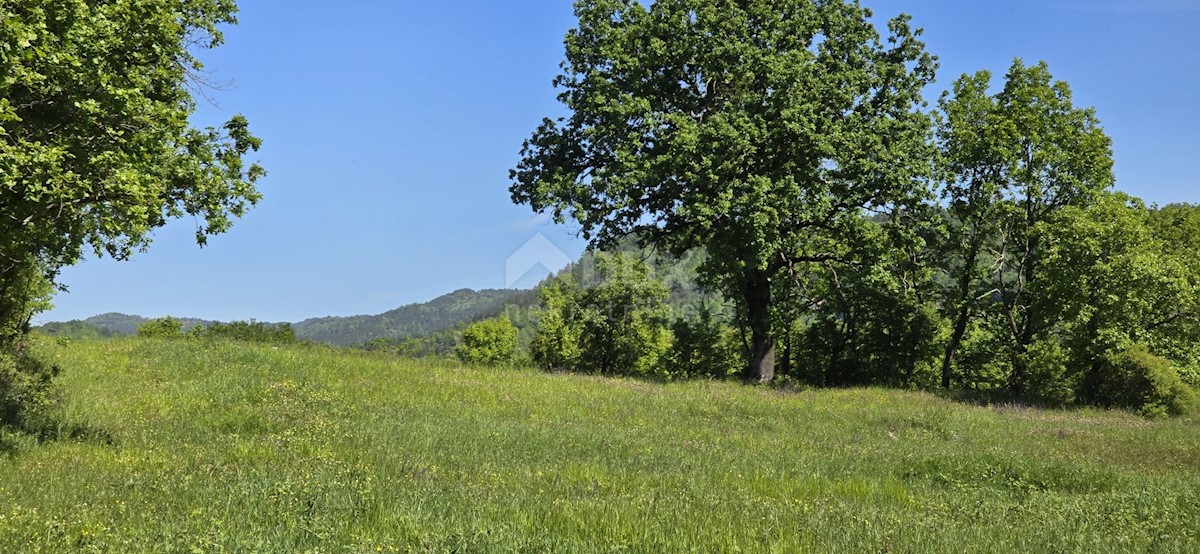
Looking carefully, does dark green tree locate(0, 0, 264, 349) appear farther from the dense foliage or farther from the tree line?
the tree line

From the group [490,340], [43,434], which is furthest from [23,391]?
[490,340]

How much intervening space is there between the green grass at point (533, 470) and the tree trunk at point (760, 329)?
27.0ft

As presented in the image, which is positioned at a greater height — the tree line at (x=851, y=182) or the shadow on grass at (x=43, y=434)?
the tree line at (x=851, y=182)

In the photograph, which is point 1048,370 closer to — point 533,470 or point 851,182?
point 851,182

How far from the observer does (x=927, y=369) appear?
137 feet

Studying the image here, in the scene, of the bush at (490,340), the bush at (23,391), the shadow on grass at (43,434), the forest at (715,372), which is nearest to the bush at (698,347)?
the forest at (715,372)

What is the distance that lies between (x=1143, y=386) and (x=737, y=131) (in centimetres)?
1630

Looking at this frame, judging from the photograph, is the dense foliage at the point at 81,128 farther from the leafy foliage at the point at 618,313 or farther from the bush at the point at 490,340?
the bush at the point at 490,340

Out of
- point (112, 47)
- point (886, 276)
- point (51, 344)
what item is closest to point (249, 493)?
point (112, 47)

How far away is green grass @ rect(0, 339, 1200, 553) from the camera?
6008 mm

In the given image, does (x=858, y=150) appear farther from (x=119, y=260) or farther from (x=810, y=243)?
(x=119, y=260)

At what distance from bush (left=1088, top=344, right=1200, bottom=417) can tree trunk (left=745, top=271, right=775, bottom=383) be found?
11.8m

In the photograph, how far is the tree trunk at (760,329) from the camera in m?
29.1

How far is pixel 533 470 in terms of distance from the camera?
959cm
